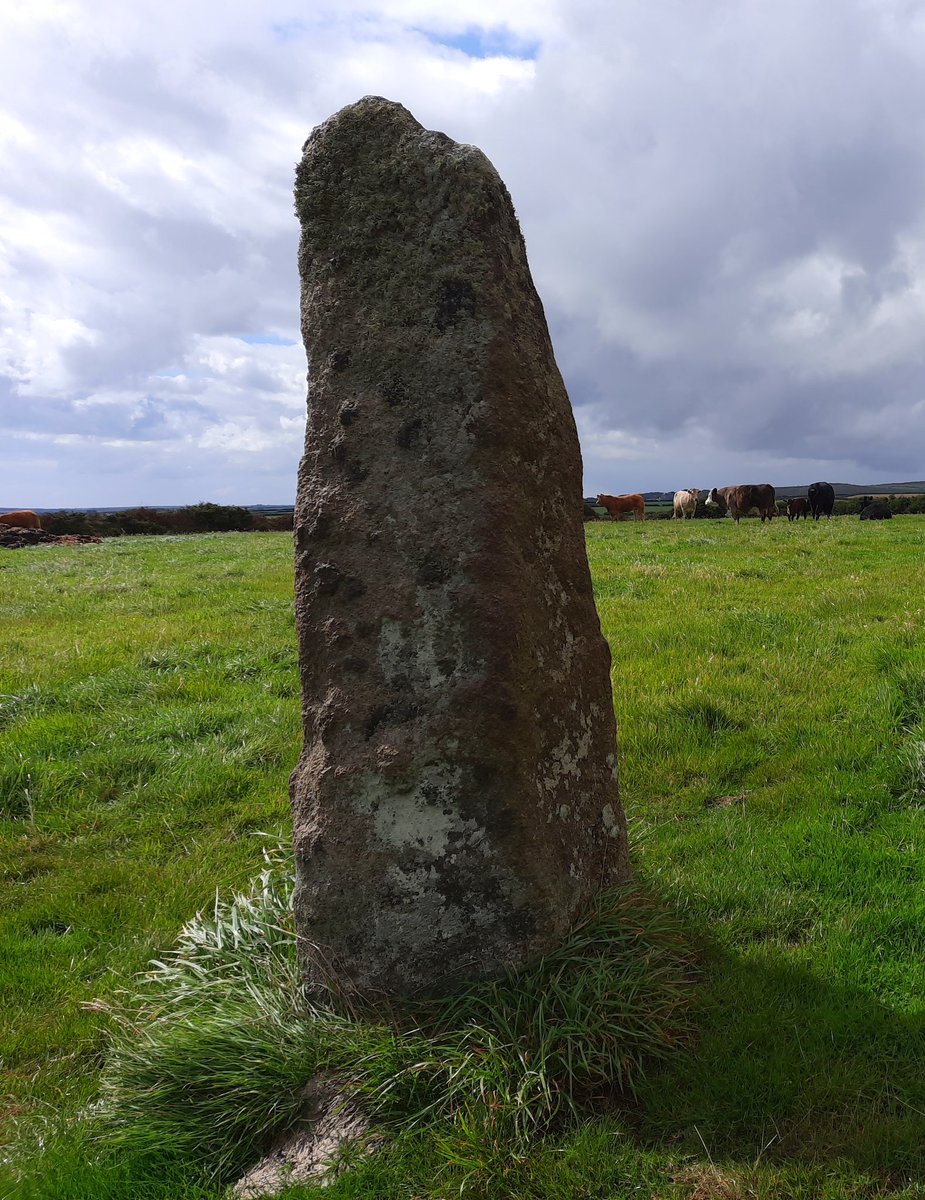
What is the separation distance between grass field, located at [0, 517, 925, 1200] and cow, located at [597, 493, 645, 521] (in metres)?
32.1

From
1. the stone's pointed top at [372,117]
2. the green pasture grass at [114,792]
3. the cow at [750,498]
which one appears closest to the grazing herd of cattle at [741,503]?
the cow at [750,498]

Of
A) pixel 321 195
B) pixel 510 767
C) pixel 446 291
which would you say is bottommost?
pixel 510 767

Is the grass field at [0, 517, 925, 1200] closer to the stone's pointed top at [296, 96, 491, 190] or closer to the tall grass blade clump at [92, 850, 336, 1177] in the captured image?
the tall grass blade clump at [92, 850, 336, 1177]

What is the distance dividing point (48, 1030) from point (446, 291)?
4.14 metres

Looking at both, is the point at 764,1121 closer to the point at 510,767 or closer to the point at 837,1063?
the point at 837,1063

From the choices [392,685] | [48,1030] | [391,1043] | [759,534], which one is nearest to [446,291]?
[392,685]

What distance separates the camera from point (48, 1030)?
4426mm

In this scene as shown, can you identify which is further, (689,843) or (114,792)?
(114,792)

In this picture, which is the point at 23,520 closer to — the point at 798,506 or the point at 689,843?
the point at 798,506

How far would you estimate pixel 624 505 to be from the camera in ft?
148

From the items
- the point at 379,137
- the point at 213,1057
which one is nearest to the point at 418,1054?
the point at 213,1057

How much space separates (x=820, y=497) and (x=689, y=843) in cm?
3848

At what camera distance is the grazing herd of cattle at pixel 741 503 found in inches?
1464

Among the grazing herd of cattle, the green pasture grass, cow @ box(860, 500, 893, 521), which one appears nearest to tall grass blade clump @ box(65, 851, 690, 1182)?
the green pasture grass
